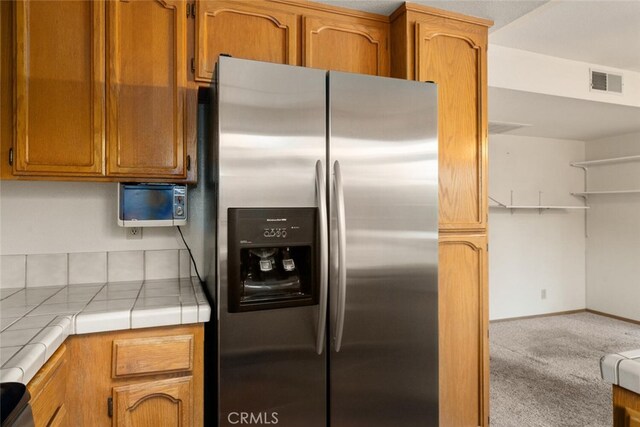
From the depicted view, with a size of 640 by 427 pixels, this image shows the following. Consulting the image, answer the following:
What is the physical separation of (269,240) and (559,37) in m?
2.62

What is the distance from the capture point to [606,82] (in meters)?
3.24

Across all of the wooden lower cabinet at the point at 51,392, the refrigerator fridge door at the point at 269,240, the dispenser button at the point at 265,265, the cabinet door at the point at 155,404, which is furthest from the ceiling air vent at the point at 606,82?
the wooden lower cabinet at the point at 51,392

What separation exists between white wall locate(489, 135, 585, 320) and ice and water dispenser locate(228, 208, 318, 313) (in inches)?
152

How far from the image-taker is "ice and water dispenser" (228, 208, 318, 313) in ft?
4.53

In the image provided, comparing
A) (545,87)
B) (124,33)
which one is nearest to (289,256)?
(124,33)

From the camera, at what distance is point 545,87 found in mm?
3029

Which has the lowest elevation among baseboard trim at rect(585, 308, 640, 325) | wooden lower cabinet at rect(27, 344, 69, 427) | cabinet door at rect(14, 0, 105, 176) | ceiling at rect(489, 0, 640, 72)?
baseboard trim at rect(585, 308, 640, 325)

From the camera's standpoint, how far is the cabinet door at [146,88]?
1.69 metres

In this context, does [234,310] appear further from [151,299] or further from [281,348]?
[151,299]

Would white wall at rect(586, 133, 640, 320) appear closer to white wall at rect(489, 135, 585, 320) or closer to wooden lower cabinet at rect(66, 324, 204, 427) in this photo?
white wall at rect(489, 135, 585, 320)

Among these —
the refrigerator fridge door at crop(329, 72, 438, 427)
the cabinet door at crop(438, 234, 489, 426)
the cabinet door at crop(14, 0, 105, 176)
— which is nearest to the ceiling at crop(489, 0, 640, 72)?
the refrigerator fridge door at crop(329, 72, 438, 427)

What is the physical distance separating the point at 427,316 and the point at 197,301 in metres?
0.97

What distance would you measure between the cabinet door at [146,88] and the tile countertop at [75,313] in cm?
54

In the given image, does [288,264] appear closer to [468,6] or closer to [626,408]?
[626,408]
